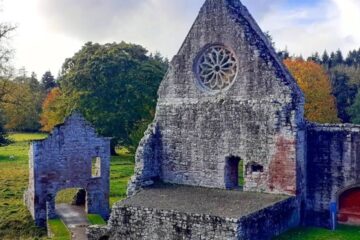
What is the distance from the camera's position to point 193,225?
643 inches

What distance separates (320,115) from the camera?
131 ft

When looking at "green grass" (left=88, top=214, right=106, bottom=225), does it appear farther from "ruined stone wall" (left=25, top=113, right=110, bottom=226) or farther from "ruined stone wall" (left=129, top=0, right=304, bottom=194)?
"ruined stone wall" (left=129, top=0, right=304, bottom=194)

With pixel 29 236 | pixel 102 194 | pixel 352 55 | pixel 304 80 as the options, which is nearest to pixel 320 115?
pixel 304 80

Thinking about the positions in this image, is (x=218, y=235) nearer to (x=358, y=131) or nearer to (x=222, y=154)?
(x=222, y=154)

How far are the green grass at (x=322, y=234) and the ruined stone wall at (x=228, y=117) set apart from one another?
59.5 inches

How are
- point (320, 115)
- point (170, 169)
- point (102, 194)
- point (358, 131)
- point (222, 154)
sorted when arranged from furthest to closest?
point (320, 115) < point (102, 194) < point (170, 169) < point (222, 154) < point (358, 131)

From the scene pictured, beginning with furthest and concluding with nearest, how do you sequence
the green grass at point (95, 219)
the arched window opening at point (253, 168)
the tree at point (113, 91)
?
the tree at point (113, 91) < the green grass at point (95, 219) < the arched window opening at point (253, 168)

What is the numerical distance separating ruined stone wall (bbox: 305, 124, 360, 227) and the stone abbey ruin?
4cm

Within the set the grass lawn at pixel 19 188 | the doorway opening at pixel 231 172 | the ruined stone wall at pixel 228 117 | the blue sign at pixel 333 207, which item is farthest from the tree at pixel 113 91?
the blue sign at pixel 333 207

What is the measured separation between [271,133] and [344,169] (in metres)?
2.95

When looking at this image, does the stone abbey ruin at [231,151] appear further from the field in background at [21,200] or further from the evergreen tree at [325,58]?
the evergreen tree at [325,58]

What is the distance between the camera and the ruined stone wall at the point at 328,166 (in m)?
18.5

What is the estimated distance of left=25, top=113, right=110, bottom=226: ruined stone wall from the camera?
2489cm

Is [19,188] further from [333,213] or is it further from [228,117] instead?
[333,213]
